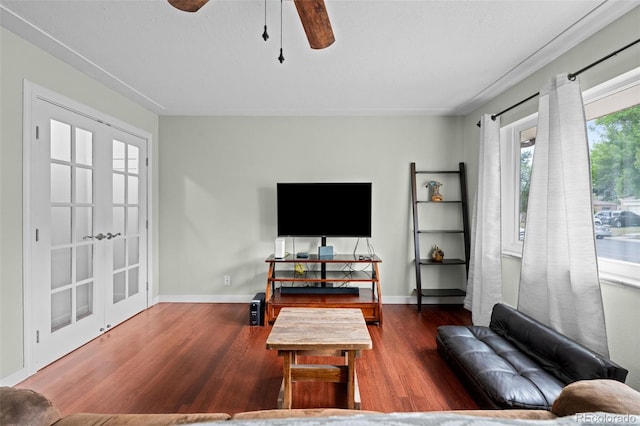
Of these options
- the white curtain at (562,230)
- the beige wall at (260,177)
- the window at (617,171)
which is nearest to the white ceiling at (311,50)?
the window at (617,171)

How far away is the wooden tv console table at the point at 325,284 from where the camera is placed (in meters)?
3.45

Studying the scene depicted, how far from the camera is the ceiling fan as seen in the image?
1.50 meters

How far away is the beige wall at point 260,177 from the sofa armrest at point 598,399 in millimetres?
3093

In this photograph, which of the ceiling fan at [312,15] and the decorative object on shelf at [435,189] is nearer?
the ceiling fan at [312,15]

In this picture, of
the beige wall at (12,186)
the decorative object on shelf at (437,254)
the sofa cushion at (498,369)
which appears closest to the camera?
the sofa cushion at (498,369)

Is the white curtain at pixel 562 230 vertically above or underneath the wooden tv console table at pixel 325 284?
above

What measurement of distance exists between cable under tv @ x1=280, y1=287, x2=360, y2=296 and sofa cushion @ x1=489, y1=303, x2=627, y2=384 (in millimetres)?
1521

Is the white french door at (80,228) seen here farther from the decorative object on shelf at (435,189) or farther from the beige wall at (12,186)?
the decorative object on shelf at (435,189)

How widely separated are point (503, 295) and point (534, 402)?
1.86m

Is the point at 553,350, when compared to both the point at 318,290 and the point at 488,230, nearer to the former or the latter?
the point at 488,230

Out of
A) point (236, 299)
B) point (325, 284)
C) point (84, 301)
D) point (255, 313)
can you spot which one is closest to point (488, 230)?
point (325, 284)

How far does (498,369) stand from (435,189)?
8.06ft

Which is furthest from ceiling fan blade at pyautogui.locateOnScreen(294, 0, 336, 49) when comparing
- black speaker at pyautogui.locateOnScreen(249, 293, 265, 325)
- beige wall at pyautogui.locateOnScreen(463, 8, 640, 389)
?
black speaker at pyautogui.locateOnScreen(249, 293, 265, 325)

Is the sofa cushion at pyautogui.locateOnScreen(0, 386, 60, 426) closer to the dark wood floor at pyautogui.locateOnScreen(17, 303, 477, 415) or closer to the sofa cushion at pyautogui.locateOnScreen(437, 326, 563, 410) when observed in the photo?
the dark wood floor at pyautogui.locateOnScreen(17, 303, 477, 415)
